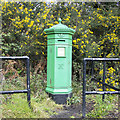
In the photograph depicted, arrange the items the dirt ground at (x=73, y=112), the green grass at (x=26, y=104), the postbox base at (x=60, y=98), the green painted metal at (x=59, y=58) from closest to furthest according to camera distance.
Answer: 1. the green grass at (x=26, y=104)
2. the dirt ground at (x=73, y=112)
3. the green painted metal at (x=59, y=58)
4. the postbox base at (x=60, y=98)

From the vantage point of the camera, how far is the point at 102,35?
5250mm

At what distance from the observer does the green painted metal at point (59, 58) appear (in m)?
3.44

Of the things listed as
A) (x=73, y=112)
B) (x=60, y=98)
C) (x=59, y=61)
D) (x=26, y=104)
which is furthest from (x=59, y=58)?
(x=26, y=104)

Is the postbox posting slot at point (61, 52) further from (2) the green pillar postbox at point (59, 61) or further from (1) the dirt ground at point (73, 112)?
(1) the dirt ground at point (73, 112)

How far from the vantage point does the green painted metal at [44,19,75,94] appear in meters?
3.44

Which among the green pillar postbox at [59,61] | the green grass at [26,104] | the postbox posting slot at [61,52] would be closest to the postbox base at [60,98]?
the green pillar postbox at [59,61]

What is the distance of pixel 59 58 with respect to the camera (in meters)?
3.51

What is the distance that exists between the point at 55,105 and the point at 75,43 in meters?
1.91

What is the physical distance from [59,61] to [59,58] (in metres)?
0.07

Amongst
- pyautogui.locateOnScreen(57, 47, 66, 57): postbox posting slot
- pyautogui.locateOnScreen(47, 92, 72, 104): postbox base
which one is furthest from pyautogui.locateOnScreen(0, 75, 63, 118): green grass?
pyautogui.locateOnScreen(57, 47, 66, 57): postbox posting slot

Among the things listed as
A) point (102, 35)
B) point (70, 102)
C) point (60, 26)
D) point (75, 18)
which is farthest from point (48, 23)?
point (70, 102)

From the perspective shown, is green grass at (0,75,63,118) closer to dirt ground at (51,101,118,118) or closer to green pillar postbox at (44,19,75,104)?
dirt ground at (51,101,118,118)

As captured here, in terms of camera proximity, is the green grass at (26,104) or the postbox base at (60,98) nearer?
the green grass at (26,104)

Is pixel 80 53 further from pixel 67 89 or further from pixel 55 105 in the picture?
pixel 55 105
